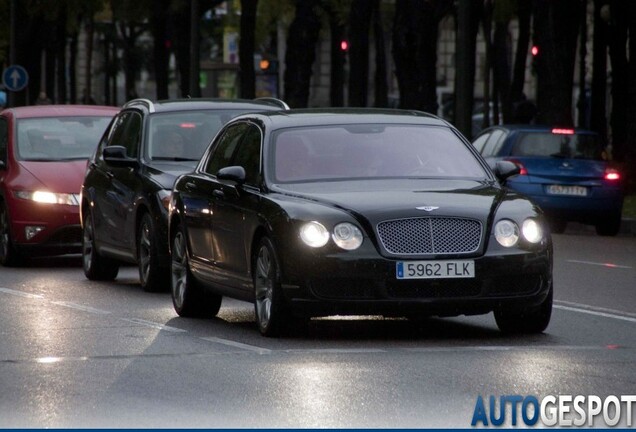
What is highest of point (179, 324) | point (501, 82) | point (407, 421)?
point (407, 421)

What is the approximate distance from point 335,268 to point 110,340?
1.49 m

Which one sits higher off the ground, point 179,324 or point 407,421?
point 407,421

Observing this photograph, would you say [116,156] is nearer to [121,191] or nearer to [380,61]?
[121,191]

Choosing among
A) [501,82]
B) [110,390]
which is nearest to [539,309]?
[110,390]

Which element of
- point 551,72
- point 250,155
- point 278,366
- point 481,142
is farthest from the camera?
point 551,72

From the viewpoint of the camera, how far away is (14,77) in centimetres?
4391

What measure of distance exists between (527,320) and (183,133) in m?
5.61

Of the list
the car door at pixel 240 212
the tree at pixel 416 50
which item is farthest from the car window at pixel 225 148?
the tree at pixel 416 50

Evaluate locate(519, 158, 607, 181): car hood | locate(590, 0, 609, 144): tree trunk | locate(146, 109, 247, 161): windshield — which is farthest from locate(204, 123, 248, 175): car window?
locate(590, 0, 609, 144): tree trunk

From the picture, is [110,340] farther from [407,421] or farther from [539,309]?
[407,421]

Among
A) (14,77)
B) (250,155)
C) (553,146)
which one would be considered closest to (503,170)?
(250,155)

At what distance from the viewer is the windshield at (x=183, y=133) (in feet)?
52.7

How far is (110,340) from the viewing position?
11.2 meters

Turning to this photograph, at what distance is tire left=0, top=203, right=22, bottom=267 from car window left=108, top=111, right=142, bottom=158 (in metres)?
2.11
